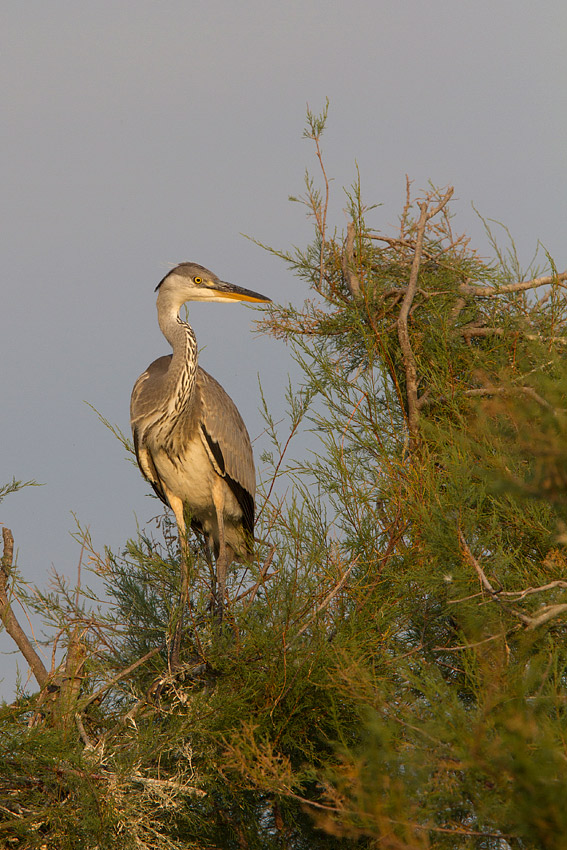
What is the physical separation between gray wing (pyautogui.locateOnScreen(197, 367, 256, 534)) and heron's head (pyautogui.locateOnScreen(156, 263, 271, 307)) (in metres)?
0.50

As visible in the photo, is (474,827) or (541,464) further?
(474,827)

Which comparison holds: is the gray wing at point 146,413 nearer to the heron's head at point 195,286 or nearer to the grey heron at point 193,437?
the grey heron at point 193,437

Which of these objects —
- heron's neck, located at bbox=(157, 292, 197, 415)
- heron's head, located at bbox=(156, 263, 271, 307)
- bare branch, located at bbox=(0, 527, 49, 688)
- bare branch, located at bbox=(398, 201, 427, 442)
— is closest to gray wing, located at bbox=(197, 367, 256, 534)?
heron's neck, located at bbox=(157, 292, 197, 415)

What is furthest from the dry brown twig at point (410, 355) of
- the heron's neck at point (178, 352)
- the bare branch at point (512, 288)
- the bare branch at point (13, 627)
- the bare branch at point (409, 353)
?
the bare branch at point (13, 627)

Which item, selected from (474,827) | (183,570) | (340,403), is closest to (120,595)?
(183,570)

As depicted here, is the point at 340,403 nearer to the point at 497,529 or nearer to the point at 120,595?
the point at 497,529

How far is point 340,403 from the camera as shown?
4.62 m

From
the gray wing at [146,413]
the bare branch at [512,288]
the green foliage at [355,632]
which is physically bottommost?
the green foliage at [355,632]

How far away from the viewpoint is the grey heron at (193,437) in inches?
206

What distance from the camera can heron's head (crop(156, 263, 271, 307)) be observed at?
18.5 ft

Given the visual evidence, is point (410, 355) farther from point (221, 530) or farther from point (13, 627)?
point (13, 627)

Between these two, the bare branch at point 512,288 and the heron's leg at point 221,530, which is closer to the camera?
the bare branch at point 512,288

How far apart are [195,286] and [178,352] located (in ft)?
1.76

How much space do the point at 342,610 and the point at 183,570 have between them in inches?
31.3
